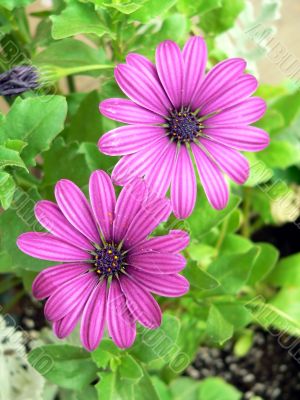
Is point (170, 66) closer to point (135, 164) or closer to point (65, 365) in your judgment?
point (135, 164)

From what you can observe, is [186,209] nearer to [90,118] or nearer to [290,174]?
[90,118]

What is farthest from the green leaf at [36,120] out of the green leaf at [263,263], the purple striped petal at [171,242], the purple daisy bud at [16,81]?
the green leaf at [263,263]

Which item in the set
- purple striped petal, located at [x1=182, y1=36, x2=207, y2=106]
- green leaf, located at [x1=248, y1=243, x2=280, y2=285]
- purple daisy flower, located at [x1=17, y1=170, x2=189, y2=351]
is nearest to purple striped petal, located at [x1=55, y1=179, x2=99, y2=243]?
purple daisy flower, located at [x1=17, y1=170, x2=189, y2=351]

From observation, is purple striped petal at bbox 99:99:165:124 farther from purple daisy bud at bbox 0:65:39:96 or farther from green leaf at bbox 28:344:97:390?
green leaf at bbox 28:344:97:390

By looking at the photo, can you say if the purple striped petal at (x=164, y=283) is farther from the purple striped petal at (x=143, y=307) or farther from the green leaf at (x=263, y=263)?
the green leaf at (x=263, y=263)

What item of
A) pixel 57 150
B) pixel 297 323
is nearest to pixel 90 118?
pixel 57 150
